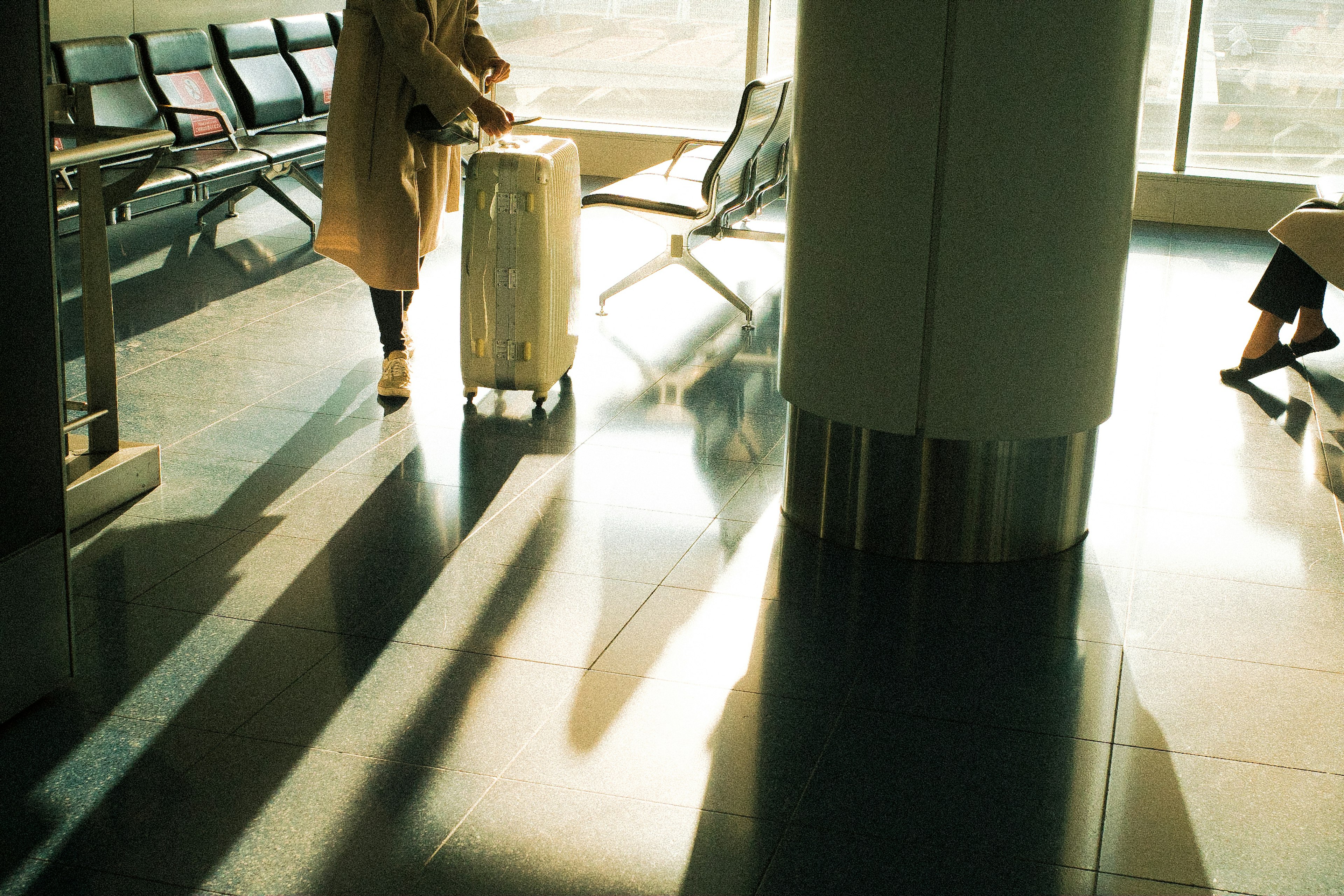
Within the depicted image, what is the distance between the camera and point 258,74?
6902 millimetres

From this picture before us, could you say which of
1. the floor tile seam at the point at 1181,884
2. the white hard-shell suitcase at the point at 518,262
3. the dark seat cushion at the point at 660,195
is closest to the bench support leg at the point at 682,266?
the dark seat cushion at the point at 660,195

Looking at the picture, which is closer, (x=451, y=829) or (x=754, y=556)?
(x=451, y=829)

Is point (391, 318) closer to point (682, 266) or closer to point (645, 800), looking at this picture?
point (682, 266)

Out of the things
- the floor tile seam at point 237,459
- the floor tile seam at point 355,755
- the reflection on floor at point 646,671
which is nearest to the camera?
the reflection on floor at point 646,671

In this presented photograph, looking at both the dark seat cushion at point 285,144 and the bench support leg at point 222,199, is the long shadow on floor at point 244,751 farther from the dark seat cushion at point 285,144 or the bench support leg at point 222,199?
the bench support leg at point 222,199

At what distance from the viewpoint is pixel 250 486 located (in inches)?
133

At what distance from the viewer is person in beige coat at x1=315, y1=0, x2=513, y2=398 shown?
377cm

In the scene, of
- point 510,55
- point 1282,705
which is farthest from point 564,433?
point 510,55

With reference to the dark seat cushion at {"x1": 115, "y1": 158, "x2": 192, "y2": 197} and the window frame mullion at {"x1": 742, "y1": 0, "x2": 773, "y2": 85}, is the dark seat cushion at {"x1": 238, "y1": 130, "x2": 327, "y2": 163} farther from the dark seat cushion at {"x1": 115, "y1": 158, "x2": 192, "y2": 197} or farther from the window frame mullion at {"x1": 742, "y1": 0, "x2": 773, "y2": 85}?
the window frame mullion at {"x1": 742, "y1": 0, "x2": 773, "y2": 85}

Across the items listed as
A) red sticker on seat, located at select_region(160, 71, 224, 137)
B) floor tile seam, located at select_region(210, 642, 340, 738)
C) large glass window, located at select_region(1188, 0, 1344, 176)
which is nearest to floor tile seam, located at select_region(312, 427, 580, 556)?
floor tile seam, located at select_region(210, 642, 340, 738)

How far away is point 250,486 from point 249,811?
58.7 inches

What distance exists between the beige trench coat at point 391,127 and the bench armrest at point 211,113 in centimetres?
241

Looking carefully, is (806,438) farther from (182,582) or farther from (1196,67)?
(1196,67)

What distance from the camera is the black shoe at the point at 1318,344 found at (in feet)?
14.9
